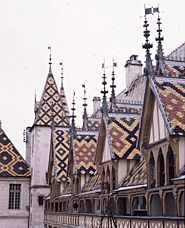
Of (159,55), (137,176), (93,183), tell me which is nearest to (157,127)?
(137,176)

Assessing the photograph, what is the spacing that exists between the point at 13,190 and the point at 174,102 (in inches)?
893

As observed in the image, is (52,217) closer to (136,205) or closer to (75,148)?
(75,148)

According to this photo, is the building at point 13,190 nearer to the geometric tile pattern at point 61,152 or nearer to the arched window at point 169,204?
the geometric tile pattern at point 61,152

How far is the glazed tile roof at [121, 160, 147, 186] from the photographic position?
13709 mm

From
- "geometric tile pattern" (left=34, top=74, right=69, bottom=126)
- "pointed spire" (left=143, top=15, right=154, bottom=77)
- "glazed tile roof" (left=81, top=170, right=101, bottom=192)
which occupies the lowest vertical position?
"glazed tile roof" (left=81, top=170, right=101, bottom=192)

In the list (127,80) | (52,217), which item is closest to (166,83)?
(52,217)

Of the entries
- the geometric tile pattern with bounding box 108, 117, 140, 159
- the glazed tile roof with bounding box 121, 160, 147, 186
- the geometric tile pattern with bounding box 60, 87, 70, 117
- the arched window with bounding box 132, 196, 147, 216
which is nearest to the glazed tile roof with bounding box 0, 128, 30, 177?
the geometric tile pattern with bounding box 60, 87, 70, 117

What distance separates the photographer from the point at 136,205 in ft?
51.5

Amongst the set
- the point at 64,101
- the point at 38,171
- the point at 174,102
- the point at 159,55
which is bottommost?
the point at 38,171

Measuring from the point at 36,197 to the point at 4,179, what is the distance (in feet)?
8.94

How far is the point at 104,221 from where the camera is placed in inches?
575

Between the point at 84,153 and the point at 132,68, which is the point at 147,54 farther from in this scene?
the point at 132,68

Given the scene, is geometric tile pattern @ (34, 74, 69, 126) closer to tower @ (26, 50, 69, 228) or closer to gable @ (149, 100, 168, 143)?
tower @ (26, 50, 69, 228)

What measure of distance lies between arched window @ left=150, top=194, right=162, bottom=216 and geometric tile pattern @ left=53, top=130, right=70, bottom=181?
43.8 ft
